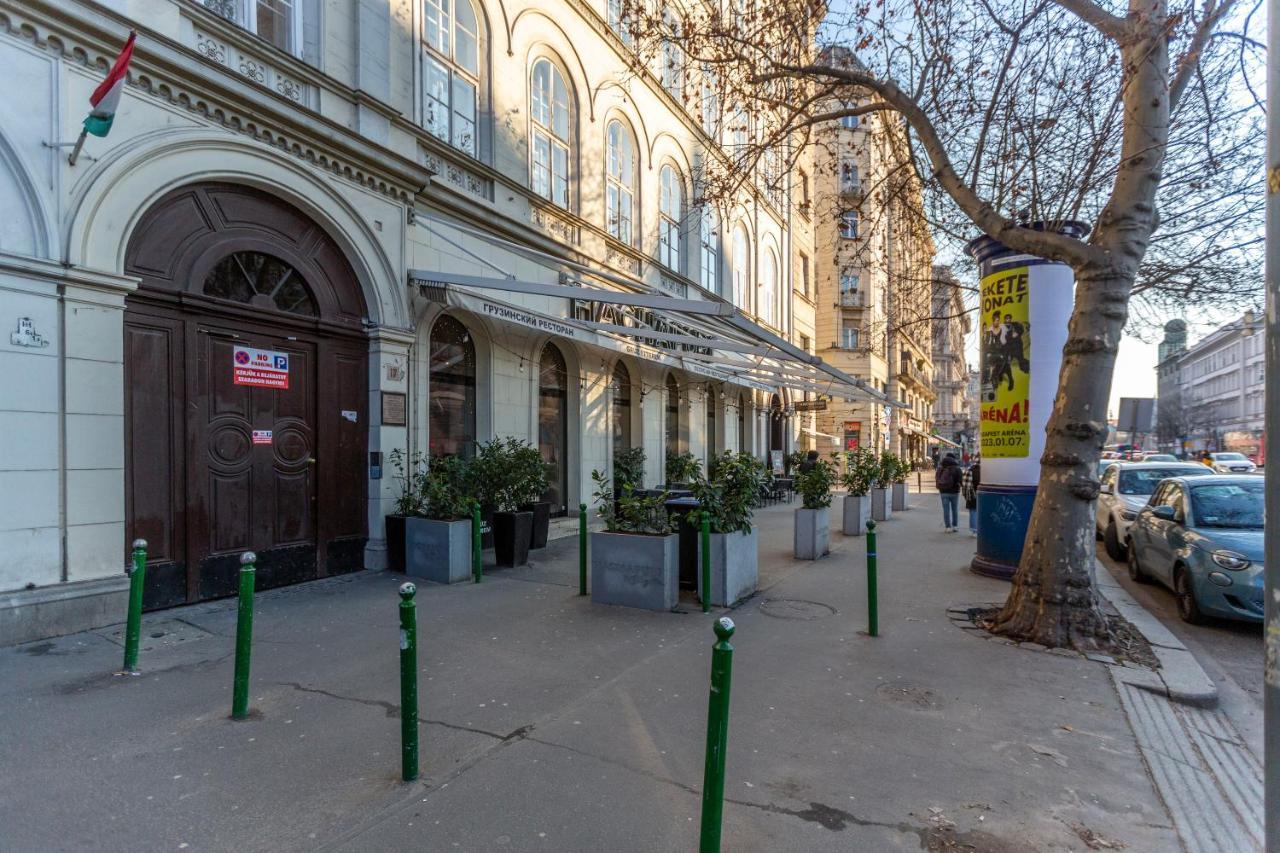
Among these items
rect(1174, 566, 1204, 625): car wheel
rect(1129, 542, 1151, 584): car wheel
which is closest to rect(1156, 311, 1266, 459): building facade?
rect(1129, 542, 1151, 584): car wheel

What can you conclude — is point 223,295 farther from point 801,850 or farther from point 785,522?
point 785,522

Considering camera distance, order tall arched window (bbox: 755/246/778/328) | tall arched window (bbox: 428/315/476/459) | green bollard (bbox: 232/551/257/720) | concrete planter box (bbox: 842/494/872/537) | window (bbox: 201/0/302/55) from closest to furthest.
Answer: green bollard (bbox: 232/551/257/720)
window (bbox: 201/0/302/55)
tall arched window (bbox: 428/315/476/459)
concrete planter box (bbox: 842/494/872/537)
tall arched window (bbox: 755/246/778/328)

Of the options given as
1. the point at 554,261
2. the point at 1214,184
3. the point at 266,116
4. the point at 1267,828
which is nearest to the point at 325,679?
the point at 1267,828

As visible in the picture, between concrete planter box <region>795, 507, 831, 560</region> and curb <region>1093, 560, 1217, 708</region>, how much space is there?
4.09 metres

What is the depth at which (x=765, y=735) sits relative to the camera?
4145 millimetres

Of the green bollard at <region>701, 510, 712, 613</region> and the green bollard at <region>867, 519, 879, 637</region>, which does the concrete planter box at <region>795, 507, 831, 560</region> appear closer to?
the green bollard at <region>701, 510, 712, 613</region>

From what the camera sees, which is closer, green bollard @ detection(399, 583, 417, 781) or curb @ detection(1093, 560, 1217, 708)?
green bollard @ detection(399, 583, 417, 781)

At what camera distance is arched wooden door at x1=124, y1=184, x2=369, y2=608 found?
22.0 ft

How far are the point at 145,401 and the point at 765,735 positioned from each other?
6463mm

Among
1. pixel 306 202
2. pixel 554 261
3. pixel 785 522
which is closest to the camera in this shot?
pixel 306 202

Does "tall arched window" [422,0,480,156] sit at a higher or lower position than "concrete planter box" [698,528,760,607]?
higher

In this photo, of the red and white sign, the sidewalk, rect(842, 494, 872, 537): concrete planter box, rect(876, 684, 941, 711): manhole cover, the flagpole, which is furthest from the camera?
rect(842, 494, 872, 537): concrete planter box

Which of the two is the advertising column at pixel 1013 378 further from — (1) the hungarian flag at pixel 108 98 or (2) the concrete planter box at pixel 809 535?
(1) the hungarian flag at pixel 108 98

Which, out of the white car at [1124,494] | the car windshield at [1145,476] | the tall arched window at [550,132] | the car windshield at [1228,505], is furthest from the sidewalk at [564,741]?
the tall arched window at [550,132]
